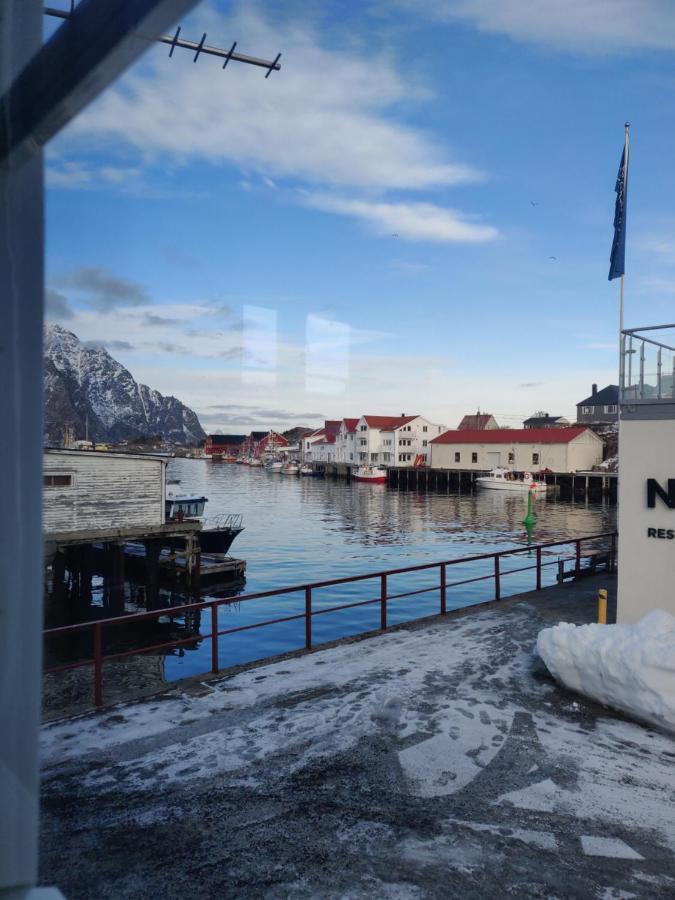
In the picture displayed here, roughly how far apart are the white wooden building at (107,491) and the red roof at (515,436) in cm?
5938

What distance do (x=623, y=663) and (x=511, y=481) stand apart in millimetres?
67884

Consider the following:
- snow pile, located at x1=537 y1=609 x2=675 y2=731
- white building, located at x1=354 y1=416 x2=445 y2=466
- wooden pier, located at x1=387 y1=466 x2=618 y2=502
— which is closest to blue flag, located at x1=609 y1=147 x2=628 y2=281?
snow pile, located at x1=537 y1=609 x2=675 y2=731

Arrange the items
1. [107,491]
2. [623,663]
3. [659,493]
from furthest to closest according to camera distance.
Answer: [107,491]
[659,493]
[623,663]

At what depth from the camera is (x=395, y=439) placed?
9119 cm

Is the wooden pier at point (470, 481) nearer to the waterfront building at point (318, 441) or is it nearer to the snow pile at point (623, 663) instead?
the waterfront building at point (318, 441)

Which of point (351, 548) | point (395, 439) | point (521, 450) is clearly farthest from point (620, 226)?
point (395, 439)

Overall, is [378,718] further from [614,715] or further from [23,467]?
[23,467]

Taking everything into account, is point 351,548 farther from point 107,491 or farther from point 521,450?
point 521,450

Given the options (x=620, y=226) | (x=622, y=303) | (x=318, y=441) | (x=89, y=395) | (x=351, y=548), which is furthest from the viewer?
(x=318, y=441)

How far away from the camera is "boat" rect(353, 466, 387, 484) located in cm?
8694

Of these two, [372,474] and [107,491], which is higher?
[107,491]

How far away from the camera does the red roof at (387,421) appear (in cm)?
9206

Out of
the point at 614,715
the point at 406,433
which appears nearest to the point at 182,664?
the point at 614,715

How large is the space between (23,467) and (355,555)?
105 feet
